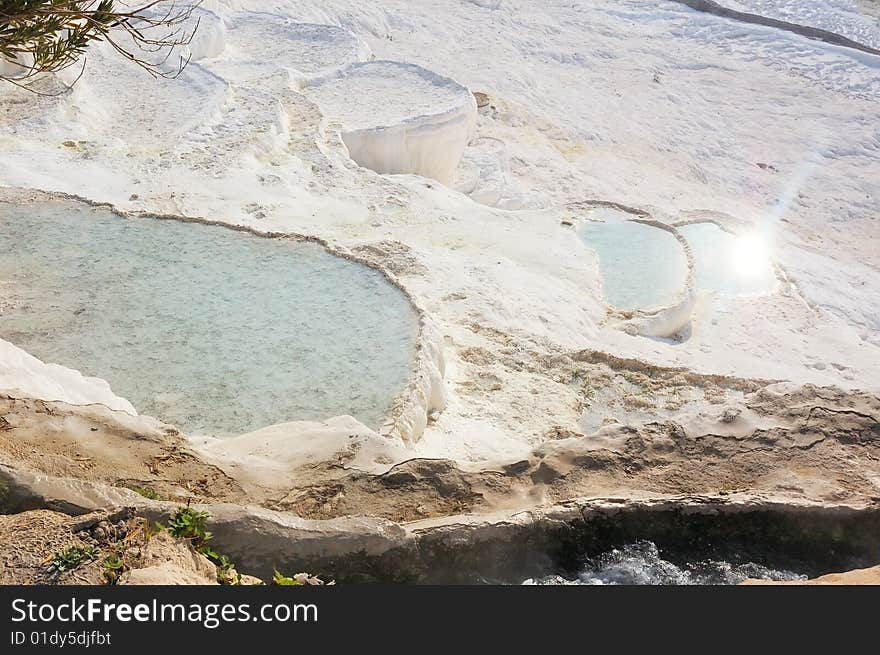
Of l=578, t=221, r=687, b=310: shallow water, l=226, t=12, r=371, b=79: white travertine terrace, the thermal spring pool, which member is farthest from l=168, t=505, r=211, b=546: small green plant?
l=226, t=12, r=371, b=79: white travertine terrace

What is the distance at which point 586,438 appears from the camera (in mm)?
4625

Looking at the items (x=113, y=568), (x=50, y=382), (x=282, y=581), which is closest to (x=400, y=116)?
(x=50, y=382)

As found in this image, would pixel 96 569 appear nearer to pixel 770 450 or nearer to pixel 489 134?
pixel 770 450

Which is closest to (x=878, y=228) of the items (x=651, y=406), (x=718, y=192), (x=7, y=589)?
(x=718, y=192)

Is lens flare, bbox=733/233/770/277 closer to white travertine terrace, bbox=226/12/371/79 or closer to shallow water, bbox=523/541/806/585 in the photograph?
white travertine terrace, bbox=226/12/371/79

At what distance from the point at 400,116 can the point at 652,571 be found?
30.2 ft

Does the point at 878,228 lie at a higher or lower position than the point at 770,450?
lower

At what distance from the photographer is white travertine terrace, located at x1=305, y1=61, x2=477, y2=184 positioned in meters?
11.4

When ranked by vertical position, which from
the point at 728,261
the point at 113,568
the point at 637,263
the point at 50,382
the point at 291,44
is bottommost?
the point at 728,261

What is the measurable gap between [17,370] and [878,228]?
1451 cm

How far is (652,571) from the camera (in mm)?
3697

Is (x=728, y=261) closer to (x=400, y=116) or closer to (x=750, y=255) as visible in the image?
(x=750, y=255)

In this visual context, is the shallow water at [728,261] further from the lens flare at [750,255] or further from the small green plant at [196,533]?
the small green plant at [196,533]

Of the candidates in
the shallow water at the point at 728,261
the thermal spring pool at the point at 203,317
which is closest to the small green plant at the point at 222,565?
the thermal spring pool at the point at 203,317
